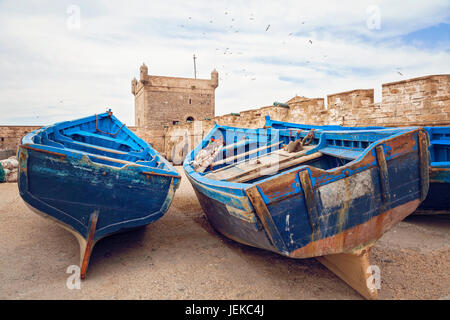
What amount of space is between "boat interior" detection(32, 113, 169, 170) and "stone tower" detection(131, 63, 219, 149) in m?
16.6

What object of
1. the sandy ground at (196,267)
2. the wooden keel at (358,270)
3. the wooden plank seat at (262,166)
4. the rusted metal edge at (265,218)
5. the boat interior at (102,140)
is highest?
the boat interior at (102,140)

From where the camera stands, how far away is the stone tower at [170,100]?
24.1 m

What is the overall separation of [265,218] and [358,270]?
1.14 metres

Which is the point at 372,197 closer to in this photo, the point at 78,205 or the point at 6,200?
the point at 78,205

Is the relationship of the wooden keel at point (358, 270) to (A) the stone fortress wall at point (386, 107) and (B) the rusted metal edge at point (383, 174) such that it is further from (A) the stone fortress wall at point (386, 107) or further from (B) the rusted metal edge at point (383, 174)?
(A) the stone fortress wall at point (386, 107)

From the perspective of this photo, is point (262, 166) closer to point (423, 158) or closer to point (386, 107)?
point (423, 158)

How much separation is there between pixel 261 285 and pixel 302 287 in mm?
405

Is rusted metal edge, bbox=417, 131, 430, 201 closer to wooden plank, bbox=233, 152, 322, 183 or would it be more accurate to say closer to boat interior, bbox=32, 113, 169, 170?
wooden plank, bbox=233, 152, 322, 183

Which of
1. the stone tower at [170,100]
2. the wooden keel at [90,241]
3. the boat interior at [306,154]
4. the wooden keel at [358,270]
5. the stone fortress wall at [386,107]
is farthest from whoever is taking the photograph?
the stone tower at [170,100]

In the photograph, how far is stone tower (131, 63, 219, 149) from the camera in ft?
79.2

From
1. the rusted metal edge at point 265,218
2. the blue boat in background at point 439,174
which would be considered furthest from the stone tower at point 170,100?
the rusted metal edge at point 265,218

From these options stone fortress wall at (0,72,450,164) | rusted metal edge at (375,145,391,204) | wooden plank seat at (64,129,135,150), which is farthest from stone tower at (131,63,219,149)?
rusted metal edge at (375,145,391,204)

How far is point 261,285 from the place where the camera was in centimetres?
289

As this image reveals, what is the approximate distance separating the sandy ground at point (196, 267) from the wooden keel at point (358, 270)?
0.30 ft
